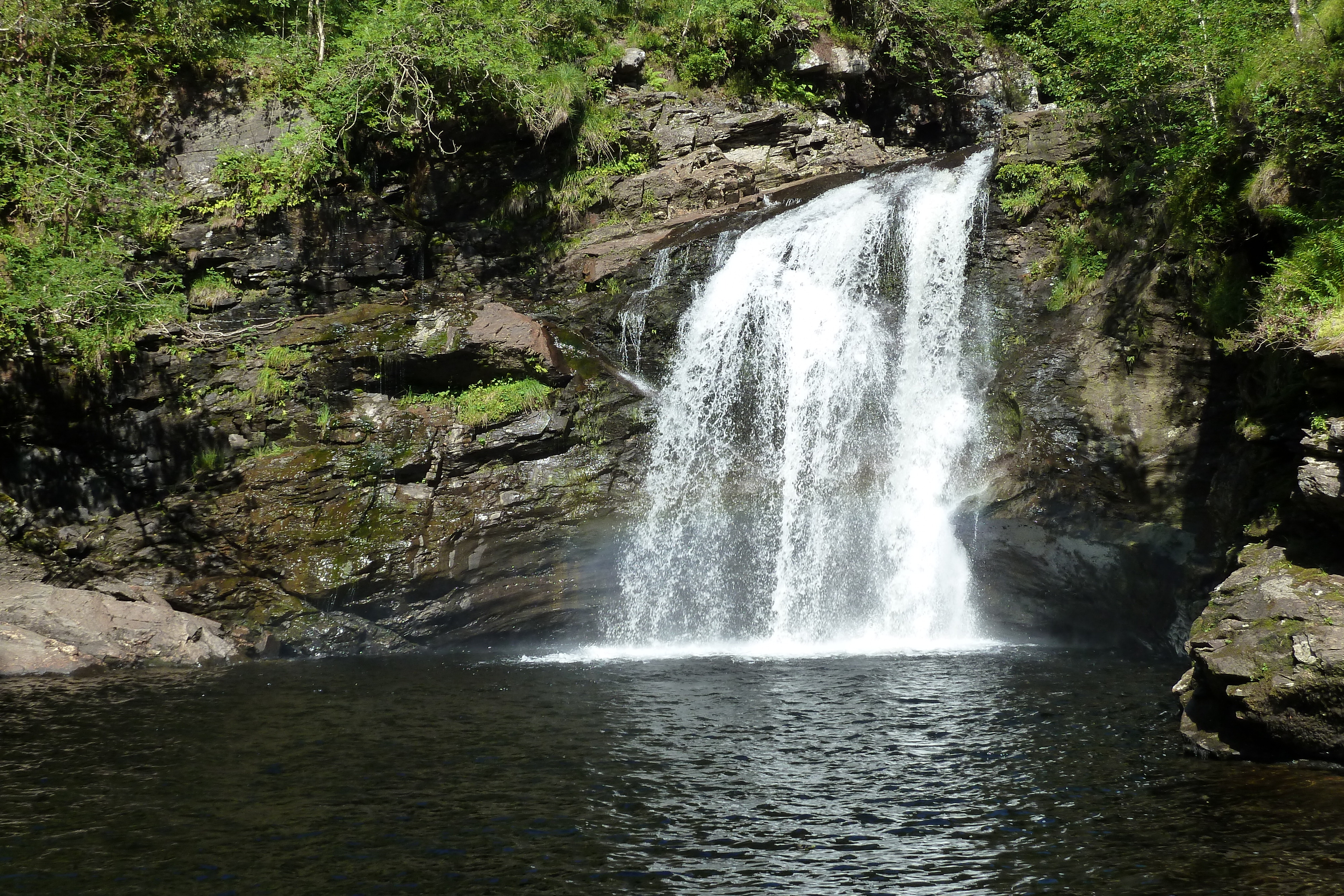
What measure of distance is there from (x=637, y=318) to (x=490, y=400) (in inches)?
136

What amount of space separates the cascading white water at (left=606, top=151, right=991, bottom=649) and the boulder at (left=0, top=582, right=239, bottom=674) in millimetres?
6687

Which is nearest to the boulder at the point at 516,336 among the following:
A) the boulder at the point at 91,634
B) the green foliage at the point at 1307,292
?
the boulder at the point at 91,634

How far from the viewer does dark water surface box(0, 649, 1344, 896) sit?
6.00 meters

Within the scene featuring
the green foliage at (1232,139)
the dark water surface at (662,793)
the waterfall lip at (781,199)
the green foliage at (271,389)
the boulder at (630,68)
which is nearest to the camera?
the dark water surface at (662,793)

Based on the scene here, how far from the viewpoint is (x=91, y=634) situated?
1436 cm

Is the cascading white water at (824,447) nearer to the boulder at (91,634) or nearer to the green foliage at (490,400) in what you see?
the green foliage at (490,400)

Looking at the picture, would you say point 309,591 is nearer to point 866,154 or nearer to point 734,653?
point 734,653

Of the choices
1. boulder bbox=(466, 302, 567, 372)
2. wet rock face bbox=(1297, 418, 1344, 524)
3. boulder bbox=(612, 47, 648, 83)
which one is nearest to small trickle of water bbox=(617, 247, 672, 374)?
boulder bbox=(466, 302, 567, 372)

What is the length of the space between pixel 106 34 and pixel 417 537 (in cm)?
1422

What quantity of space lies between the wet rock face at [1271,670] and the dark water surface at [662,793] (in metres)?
0.27

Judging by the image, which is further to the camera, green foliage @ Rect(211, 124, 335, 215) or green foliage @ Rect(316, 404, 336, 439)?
green foliage @ Rect(211, 124, 335, 215)

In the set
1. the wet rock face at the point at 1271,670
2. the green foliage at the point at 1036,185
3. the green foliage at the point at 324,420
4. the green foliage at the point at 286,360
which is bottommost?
the wet rock face at the point at 1271,670

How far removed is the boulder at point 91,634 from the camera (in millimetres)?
13750

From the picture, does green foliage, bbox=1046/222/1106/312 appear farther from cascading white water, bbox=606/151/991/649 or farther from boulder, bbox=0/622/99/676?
boulder, bbox=0/622/99/676
